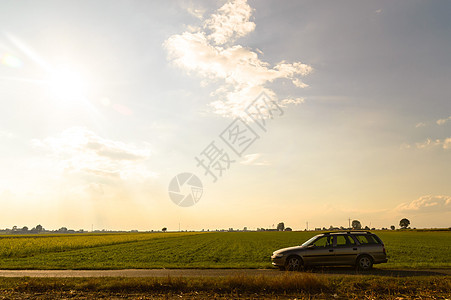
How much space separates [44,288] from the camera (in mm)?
12227

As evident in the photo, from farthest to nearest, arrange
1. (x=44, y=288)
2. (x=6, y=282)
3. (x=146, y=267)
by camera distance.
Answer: (x=146, y=267)
(x=6, y=282)
(x=44, y=288)

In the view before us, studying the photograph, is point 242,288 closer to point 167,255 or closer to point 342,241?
point 342,241

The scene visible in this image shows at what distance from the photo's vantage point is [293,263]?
54.4 feet

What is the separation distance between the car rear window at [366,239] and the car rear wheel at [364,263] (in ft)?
2.40

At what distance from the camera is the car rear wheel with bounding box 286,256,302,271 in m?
16.5

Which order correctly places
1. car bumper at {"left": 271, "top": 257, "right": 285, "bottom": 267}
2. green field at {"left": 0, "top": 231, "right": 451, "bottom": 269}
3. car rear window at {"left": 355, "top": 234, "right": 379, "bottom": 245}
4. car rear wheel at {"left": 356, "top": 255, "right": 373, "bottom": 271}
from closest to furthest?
car rear wheel at {"left": 356, "top": 255, "right": 373, "bottom": 271}, car bumper at {"left": 271, "top": 257, "right": 285, "bottom": 267}, car rear window at {"left": 355, "top": 234, "right": 379, "bottom": 245}, green field at {"left": 0, "top": 231, "right": 451, "bottom": 269}

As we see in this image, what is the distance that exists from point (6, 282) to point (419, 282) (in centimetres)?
1614

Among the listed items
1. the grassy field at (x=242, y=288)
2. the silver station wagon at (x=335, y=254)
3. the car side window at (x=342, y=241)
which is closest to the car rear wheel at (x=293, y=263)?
the silver station wagon at (x=335, y=254)

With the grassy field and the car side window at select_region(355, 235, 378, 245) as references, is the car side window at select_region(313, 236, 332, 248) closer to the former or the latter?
the car side window at select_region(355, 235, 378, 245)

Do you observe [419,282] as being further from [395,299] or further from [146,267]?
[146,267]

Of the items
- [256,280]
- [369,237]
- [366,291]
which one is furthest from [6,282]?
[369,237]

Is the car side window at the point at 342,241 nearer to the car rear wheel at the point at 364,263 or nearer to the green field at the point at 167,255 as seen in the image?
the car rear wheel at the point at 364,263

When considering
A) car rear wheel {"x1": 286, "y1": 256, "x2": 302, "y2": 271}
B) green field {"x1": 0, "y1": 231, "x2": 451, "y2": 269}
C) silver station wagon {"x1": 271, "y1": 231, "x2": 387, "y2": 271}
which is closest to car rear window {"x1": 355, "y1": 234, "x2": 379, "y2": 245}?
silver station wagon {"x1": 271, "y1": 231, "x2": 387, "y2": 271}

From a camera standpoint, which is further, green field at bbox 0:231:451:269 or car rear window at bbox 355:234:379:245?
green field at bbox 0:231:451:269
